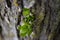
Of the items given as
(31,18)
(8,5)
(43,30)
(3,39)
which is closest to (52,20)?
(43,30)

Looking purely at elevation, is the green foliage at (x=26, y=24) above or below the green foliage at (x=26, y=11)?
below

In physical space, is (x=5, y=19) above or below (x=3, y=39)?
above

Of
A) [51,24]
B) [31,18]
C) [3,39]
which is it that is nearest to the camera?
[31,18]

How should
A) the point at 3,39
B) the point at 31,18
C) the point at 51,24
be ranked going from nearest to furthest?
the point at 31,18 → the point at 51,24 → the point at 3,39

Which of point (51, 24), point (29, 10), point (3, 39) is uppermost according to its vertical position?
point (29, 10)

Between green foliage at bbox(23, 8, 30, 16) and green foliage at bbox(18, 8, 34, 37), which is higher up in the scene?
green foliage at bbox(23, 8, 30, 16)

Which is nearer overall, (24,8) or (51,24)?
(24,8)

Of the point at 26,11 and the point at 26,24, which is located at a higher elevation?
the point at 26,11

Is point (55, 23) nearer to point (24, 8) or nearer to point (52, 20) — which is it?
point (52, 20)
